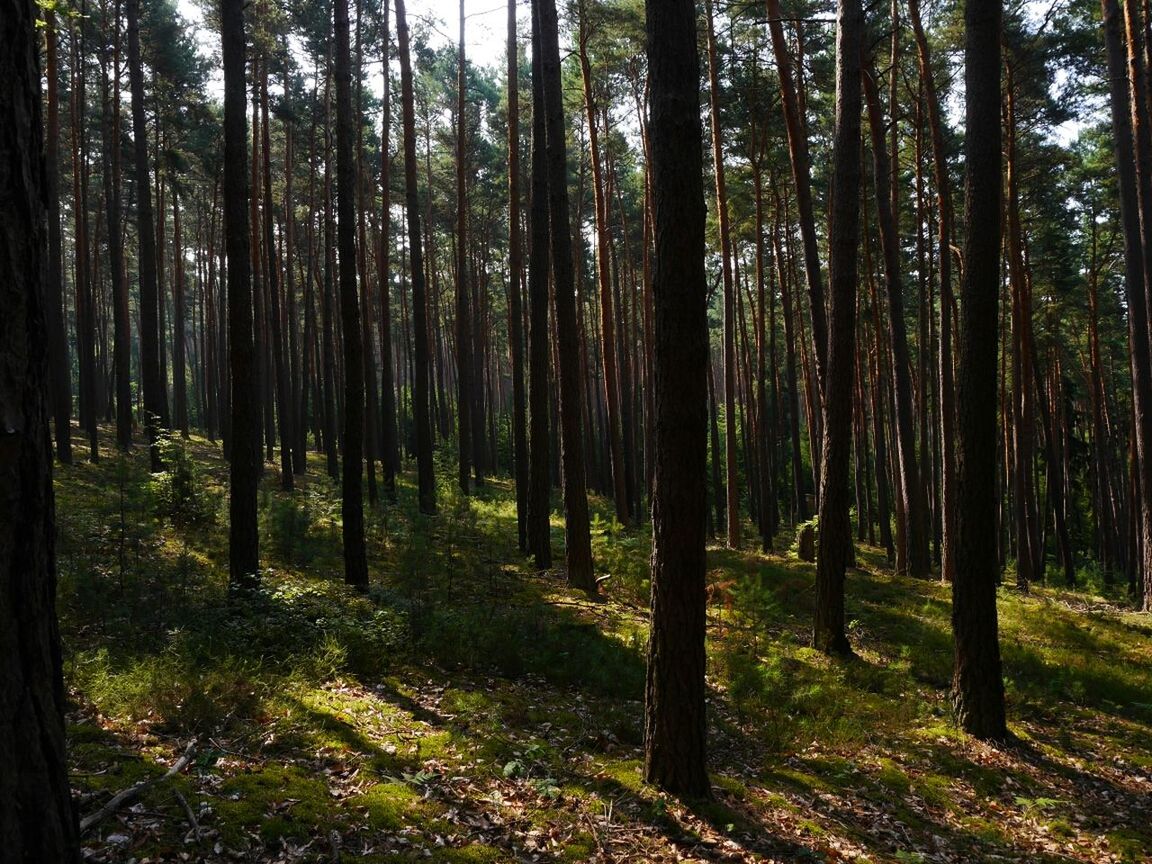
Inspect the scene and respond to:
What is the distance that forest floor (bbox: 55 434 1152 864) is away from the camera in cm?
451

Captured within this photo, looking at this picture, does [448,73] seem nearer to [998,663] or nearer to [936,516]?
[936,516]

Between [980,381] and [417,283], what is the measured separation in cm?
1418

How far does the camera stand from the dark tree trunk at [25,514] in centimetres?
185

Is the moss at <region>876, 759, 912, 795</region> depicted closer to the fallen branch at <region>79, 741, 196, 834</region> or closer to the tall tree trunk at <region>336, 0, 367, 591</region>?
the fallen branch at <region>79, 741, 196, 834</region>

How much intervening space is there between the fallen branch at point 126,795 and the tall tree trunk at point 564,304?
24.4 ft

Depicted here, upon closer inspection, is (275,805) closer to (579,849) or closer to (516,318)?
(579,849)

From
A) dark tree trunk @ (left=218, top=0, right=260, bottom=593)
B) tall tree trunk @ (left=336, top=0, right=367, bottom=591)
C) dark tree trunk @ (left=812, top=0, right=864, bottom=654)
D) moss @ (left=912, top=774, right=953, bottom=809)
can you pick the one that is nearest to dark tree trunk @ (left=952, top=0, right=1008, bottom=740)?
moss @ (left=912, top=774, right=953, bottom=809)

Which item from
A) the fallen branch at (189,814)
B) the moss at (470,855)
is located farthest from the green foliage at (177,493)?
the moss at (470,855)

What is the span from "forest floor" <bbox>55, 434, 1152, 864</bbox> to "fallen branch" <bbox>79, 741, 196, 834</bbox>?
0.06m

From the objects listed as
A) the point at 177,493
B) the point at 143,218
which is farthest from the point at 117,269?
the point at 177,493

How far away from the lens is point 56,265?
53.7ft

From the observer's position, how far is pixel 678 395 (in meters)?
5.04

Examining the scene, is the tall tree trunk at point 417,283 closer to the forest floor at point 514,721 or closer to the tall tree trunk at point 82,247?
the forest floor at point 514,721

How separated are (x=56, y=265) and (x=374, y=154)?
1361 centimetres
